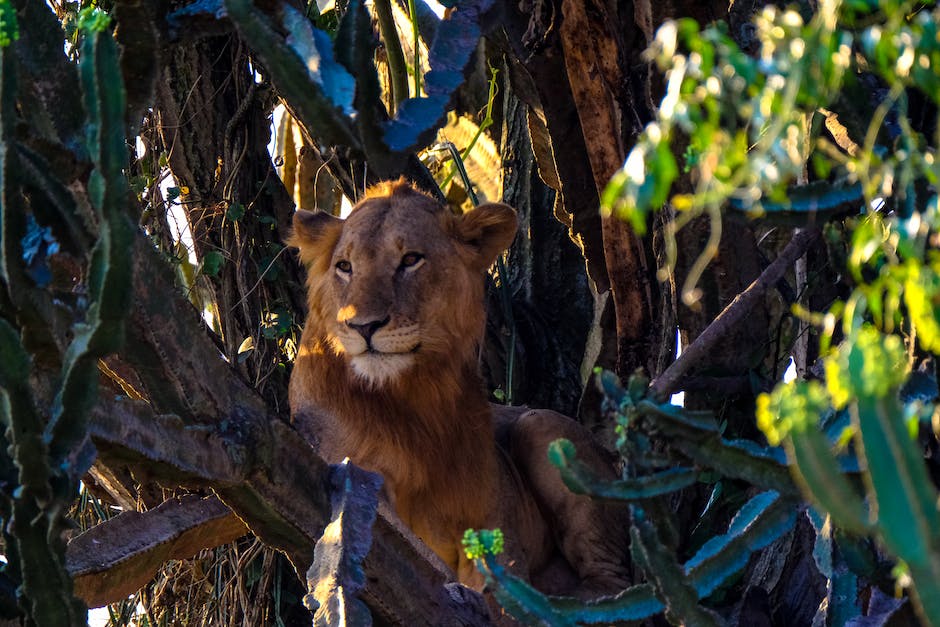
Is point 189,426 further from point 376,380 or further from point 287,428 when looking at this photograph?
point 376,380

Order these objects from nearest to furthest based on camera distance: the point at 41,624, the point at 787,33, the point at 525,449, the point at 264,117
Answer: the point at 787,33
the point at 41,624
the point at 525,449
the point at 264,117

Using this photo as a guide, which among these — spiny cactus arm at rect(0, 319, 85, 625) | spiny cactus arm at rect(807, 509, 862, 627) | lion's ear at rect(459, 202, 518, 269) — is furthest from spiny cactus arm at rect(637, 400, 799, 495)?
lion's ear at rect(459, 202, 518, 269)

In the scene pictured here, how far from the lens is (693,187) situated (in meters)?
4.89

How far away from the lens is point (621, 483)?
295 cm

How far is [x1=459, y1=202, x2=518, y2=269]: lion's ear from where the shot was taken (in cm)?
563

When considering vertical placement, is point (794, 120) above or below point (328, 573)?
above

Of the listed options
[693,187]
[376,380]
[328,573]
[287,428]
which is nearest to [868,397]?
[328,573]

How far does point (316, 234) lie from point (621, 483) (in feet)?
9.29

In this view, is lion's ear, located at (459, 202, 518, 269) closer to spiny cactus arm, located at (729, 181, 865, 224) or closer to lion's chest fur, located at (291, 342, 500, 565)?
lion's chest fur, located at (291, 342, 500, 565)

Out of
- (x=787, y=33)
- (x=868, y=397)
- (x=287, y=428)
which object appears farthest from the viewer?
(x=287, y=428)

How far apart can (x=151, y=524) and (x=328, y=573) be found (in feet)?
3.20

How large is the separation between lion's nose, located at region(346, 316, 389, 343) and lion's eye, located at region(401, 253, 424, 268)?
304mm

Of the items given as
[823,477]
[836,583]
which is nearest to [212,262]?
[836,583]

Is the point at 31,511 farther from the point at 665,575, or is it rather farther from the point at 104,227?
the point at 665,575
